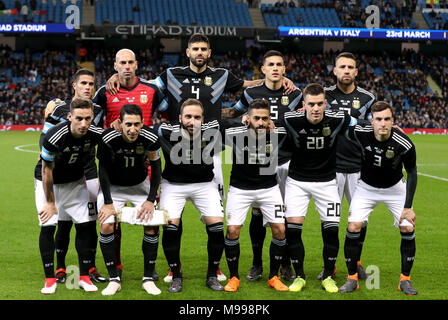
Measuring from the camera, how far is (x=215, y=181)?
700cm

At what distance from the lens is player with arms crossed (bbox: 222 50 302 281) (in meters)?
6.94

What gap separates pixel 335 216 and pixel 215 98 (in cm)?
216

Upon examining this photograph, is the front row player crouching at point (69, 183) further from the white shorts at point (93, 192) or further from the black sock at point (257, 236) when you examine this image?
the black sock at point (257, 236)

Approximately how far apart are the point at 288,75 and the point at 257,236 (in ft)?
118

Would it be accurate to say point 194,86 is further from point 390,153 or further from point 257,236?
point 390,153

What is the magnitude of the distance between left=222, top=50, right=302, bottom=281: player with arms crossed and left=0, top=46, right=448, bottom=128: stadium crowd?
29.8 meters

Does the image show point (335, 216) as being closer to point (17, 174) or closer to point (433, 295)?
point (433, 295)

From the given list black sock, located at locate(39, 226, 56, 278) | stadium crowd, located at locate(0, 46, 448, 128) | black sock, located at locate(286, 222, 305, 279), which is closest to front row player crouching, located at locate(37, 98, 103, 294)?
black sock, located at locate(39, 226, 56, 278)

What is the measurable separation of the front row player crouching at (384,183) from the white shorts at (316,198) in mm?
226

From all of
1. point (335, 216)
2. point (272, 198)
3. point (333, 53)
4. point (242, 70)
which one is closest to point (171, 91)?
point (272, 198)

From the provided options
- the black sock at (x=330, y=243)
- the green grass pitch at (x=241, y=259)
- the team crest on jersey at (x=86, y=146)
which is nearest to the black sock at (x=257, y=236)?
the green grass pitch at (x=241, y=259)

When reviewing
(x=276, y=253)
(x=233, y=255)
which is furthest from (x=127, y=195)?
(x=276, y=253)

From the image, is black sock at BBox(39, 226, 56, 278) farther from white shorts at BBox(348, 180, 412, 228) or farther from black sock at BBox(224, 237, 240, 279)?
white shorts at BBox(348, 180, 412, 228)

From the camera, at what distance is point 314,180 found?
21.5 feet
